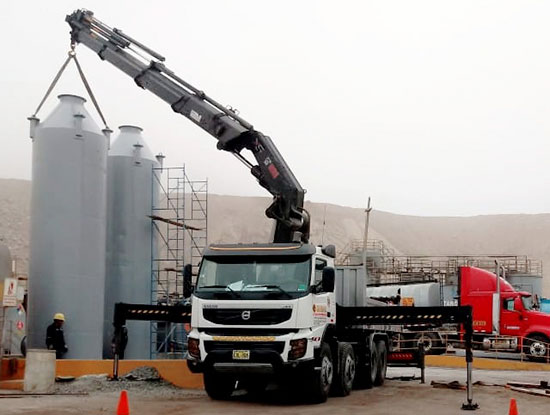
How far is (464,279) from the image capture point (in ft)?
102

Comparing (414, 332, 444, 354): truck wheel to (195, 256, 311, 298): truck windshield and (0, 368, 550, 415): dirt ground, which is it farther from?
(195, 256, 311, 298): truck windshield

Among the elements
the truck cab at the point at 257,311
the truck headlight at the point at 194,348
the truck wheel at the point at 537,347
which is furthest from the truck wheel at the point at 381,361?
the truck wheel at the point at 537,347

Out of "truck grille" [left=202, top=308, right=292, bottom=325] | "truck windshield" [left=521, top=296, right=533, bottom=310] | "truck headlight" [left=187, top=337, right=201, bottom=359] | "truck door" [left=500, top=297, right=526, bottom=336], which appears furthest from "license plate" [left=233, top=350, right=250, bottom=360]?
"truck windshield" [left=521, top=296, right=533, bottom=310]

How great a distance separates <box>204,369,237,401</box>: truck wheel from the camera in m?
14.1

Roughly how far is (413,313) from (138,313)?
18.2ft

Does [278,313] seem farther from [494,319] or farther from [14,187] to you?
[14,187]

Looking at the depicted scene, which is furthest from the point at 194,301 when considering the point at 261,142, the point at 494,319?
the point at 494,319

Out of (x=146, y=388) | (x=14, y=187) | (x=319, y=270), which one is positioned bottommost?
(x=146, y=388)

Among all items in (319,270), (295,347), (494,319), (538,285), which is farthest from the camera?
(538,285)

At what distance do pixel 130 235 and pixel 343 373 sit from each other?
1175cm

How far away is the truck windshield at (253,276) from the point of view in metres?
13.5

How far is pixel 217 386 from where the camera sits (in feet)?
46.8

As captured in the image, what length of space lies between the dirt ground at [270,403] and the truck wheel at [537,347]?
11.3 meters

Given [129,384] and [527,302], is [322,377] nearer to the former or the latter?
[129,384]
